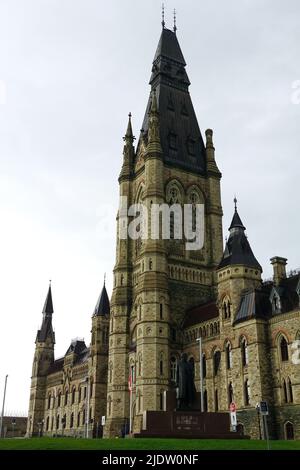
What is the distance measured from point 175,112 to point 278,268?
35.8 meters

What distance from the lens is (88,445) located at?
28.7 m

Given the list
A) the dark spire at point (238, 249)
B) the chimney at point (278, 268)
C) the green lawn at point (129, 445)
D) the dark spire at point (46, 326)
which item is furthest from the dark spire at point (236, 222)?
the dark spire at point (46, 326)

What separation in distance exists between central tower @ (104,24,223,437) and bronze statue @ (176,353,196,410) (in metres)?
22.7

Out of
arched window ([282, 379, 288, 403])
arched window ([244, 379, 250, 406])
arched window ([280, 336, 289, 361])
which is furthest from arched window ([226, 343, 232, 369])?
arched window ([282, 379, 288, 403])

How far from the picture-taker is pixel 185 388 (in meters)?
37.9

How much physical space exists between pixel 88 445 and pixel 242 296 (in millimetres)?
30801

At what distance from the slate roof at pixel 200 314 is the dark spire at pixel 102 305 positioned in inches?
963

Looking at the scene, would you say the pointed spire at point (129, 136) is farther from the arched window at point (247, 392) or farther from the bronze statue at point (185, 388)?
the bronze statue at point (185, 388)

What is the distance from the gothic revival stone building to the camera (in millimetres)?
50344

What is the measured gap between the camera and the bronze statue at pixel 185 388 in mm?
37656

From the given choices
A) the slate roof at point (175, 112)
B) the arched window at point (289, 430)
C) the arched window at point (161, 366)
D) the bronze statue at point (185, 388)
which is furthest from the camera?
the slate roof at point (175, 112)

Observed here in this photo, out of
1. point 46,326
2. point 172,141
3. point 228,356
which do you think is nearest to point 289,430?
point 228,356
